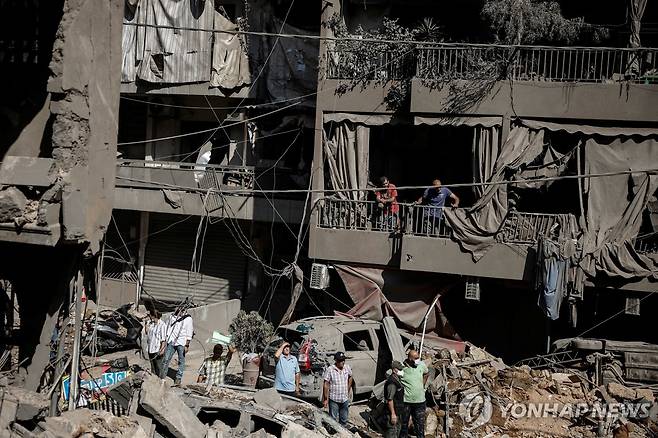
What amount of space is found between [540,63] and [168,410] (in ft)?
37.8

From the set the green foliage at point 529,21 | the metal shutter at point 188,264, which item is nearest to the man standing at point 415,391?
the green foliage at point 529,21

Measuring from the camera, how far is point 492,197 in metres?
16.0

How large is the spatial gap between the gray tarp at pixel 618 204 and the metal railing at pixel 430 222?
299cm

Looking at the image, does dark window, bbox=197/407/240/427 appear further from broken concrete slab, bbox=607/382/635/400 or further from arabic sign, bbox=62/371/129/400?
broken concrete slab, bbox=607/382/635/400

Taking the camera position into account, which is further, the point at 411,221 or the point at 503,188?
the point at 411,221

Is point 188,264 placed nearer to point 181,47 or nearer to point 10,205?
point 181,47

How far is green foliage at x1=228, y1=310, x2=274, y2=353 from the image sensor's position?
1769 centimetres

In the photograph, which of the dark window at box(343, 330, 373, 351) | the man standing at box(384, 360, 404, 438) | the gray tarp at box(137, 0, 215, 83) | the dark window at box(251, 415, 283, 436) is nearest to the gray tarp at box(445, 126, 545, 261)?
the dark window at box(343, 330, 373, 351)

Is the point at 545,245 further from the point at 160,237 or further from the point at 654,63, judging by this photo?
the point at 160,237

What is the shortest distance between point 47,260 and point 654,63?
41.8 feet

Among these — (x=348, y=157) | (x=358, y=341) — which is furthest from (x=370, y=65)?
(x=358, y=341)

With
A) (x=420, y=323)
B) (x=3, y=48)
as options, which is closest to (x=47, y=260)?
(x=3, y=48)

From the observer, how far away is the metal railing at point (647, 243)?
627 inches

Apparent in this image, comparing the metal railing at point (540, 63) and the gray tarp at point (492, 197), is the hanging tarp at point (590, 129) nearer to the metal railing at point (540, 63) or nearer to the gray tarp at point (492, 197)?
the gray tarp at point (492, 197)
